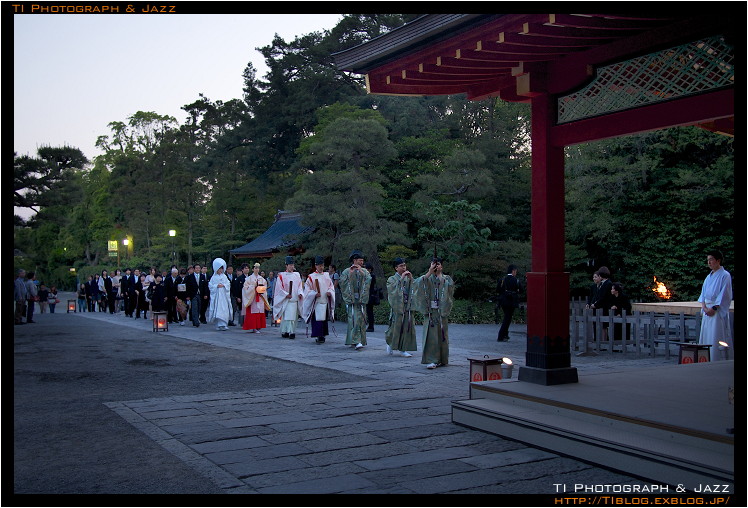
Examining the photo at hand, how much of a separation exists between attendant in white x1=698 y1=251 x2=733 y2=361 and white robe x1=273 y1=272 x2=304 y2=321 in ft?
29.4

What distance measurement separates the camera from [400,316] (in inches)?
473

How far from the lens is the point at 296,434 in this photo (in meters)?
6.23

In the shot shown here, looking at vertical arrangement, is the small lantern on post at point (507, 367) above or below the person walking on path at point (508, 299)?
below

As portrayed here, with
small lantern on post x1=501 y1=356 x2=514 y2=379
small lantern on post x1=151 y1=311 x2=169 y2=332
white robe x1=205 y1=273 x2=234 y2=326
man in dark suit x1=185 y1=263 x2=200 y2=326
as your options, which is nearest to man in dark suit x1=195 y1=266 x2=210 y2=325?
man in dark suit x1=185 y1=263 x2=200 y2=326

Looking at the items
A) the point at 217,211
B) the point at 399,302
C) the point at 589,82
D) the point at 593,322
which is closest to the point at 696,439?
the point at 589,82

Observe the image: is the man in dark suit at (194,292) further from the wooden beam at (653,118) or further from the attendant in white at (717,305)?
the wooden beam at (653,118)

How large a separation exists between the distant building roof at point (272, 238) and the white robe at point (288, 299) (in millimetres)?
12386

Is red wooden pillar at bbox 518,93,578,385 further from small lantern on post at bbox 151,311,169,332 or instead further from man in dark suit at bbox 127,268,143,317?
man in dark suit at bbox 127,268,143,317

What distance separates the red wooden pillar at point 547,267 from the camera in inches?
282

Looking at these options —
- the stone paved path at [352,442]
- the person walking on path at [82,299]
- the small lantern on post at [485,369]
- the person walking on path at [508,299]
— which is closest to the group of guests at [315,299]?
the stone paved path at [352,442]

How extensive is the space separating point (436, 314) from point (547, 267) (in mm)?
3522

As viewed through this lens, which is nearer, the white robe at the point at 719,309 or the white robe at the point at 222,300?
the white robe at the point at 719,309

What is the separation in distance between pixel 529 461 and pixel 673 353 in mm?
8201

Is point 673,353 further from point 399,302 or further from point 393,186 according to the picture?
point 393,186
